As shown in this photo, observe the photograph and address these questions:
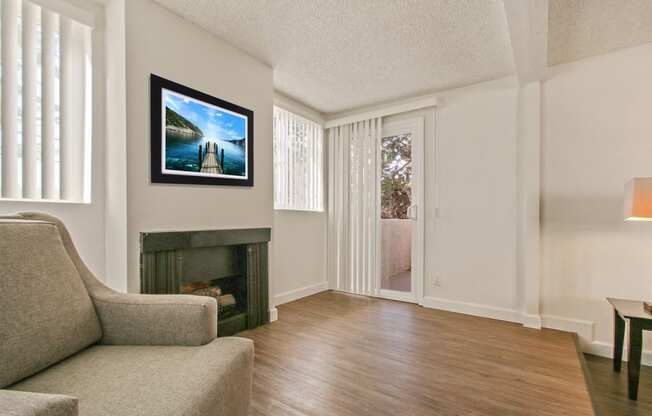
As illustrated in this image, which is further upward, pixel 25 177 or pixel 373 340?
pixel 25 177

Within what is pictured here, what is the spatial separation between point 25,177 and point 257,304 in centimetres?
183

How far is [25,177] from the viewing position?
1.73m

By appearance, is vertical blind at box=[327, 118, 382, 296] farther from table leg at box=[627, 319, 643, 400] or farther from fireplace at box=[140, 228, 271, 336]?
table leg at box=[627, 319, 643, 400]

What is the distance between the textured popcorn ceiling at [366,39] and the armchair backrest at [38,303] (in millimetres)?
1773

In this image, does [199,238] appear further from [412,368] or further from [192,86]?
[412,368]

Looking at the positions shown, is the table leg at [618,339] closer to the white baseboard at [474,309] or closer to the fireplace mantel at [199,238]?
the white baseboard at [474,309]

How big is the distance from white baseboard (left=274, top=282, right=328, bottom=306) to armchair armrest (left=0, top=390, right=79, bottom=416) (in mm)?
2870

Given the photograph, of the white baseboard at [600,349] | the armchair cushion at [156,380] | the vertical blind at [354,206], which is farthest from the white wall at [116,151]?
the white baseboard at [600,349]

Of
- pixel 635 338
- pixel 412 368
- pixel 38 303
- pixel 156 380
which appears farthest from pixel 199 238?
pixel 635 338

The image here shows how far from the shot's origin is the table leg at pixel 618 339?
7.20 ft

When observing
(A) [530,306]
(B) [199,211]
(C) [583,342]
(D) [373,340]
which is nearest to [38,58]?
(B) [199,211]

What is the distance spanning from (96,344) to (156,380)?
48 centimetres

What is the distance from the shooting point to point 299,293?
12.4 feet

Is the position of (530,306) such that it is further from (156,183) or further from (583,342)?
(156,183)
